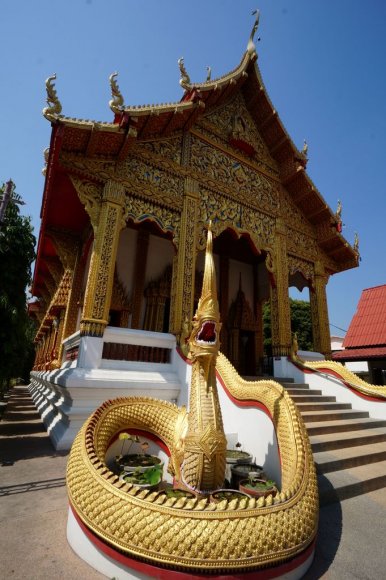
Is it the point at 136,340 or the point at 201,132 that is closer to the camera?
the point at 136,340

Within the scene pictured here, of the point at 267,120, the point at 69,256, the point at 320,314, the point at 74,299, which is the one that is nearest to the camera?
the point at 74,299

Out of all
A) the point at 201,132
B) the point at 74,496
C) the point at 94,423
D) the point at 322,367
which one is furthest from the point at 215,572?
the point at 201,132

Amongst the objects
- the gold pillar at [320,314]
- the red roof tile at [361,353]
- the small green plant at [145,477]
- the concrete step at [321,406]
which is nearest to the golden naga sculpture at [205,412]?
the small green plant at [145,477]

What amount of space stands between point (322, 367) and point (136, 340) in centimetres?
394

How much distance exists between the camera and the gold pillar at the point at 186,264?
570 centimetres

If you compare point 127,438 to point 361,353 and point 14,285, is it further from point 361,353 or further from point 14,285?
point 361,353

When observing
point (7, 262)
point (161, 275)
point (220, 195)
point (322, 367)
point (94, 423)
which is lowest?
point (94, 423)

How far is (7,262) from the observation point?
472 centimetres

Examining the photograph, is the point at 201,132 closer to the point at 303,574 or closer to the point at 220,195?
the point at 220,195

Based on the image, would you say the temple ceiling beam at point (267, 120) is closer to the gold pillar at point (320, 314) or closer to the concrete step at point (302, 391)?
the gold pillar at point (320, 314)

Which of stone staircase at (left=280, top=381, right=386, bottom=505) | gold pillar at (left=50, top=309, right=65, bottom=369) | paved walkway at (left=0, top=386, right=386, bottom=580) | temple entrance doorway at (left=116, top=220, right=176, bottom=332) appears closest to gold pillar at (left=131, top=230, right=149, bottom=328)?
temple entrance doorway at (left=116, top=220, right=176, bottom=332)

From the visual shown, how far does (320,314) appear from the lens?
27.6 ft

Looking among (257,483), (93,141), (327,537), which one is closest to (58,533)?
(257,483)

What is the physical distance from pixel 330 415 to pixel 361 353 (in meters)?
6.17
